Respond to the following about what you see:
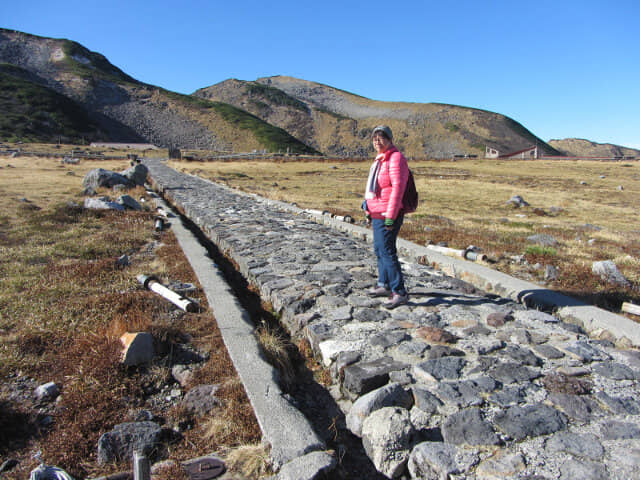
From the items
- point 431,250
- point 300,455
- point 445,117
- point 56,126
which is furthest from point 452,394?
point 445,117

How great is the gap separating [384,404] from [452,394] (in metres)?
0.50

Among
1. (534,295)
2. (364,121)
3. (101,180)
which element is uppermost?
(364,121)

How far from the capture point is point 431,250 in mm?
7574

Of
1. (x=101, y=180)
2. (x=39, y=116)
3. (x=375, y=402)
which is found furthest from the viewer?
(x=39, y=116)

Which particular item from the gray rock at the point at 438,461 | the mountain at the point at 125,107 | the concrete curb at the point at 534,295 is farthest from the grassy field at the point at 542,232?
the mountain at the point at 125,107

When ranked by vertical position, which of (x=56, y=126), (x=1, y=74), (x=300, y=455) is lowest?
(x=300, y=455)

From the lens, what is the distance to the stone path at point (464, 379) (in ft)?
7.45

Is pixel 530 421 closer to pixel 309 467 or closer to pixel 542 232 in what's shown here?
pixel 309 467

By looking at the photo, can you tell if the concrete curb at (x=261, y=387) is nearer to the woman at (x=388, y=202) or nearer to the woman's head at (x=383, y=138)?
the woman at (x=388, y=202)

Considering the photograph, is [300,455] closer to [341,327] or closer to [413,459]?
[413,459]

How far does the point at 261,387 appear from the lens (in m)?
2.93

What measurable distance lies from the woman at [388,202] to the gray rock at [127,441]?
2.73 metres

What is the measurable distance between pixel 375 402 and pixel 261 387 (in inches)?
31.8

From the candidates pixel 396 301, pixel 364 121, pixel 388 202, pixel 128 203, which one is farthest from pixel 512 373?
pixel 364 121
